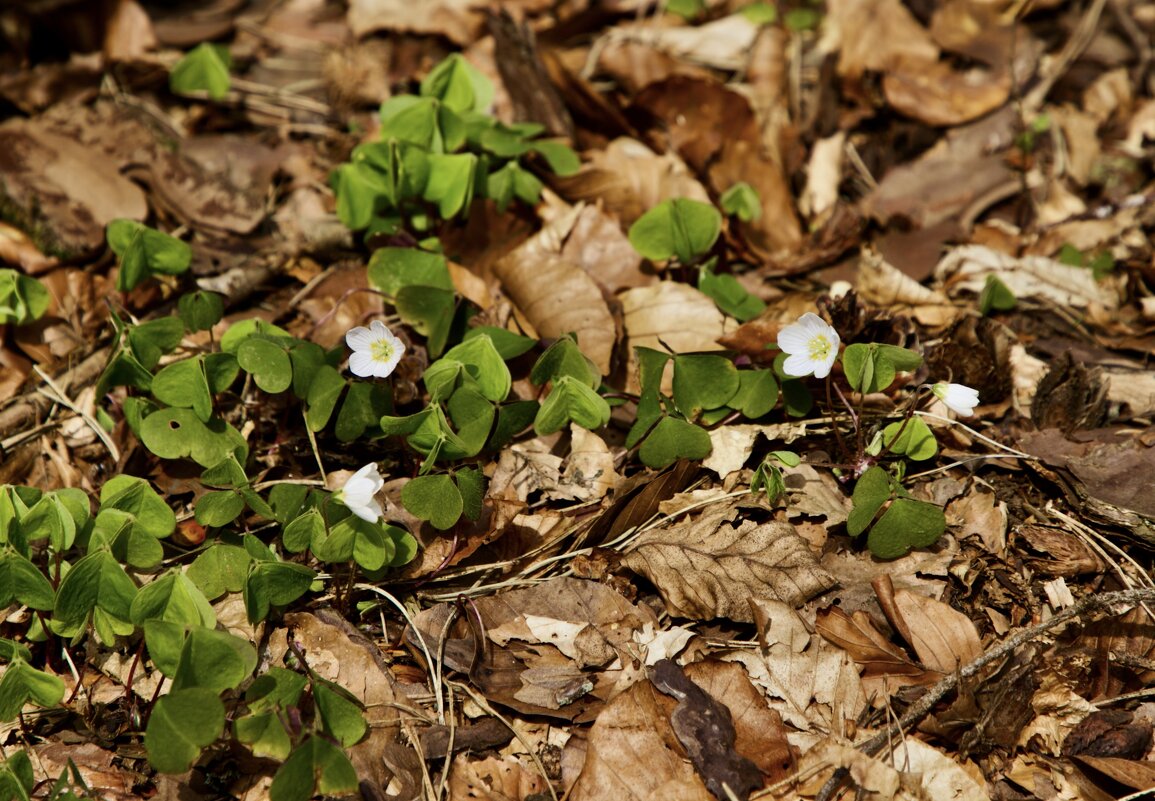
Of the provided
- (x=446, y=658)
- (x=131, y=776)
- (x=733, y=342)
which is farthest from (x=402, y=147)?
(x=131, y=776)

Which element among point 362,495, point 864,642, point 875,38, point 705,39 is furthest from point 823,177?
point 362,495

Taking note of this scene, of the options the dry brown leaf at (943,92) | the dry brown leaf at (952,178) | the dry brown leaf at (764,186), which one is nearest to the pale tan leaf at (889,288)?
the dry brown leaf at (764,186)

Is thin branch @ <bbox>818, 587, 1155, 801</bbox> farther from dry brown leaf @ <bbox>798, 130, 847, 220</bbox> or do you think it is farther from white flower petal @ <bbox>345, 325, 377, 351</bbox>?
dry brown leaf @ <bbox>798, 130, 847, 220</bbox>

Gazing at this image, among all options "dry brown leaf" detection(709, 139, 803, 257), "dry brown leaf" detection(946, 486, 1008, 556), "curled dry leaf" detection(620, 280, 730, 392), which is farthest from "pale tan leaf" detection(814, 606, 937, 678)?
"dry brown leaf" detection(709, 139, 803, 257)

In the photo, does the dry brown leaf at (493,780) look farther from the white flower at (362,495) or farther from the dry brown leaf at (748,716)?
the white flower at (362,495)

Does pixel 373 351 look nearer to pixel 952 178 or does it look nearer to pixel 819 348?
pixel 819 348

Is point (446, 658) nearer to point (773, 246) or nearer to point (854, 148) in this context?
point (773, 246)
